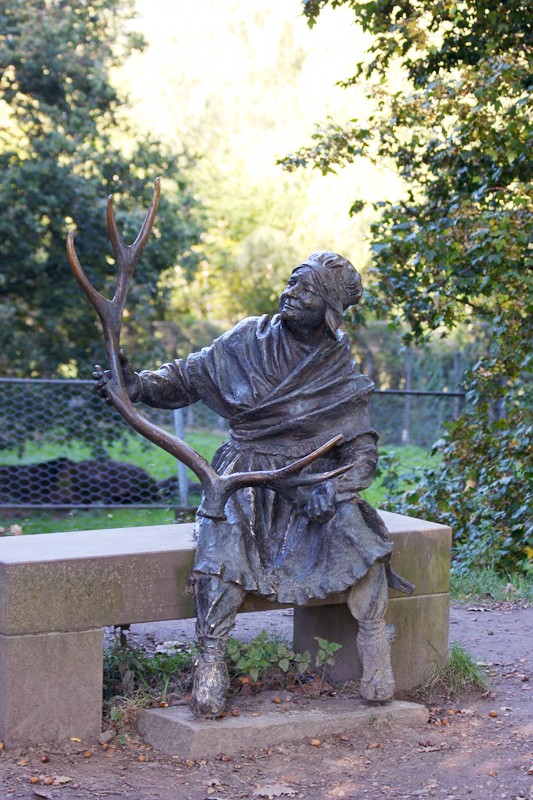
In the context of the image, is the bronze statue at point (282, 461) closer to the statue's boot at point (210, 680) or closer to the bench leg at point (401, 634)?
the statue's boot at point (210, 680)

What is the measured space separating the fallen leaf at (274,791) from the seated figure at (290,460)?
41 cm

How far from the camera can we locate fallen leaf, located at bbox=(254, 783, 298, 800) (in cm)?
383

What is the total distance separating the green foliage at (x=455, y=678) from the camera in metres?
4.95

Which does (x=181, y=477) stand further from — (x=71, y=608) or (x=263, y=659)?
(x=71, y=608)

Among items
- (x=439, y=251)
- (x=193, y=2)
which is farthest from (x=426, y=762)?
(x=193, y=2)

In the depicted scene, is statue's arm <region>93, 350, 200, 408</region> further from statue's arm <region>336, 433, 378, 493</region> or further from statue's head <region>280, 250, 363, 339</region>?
statue's arm <region>336, 433, 378, 493</region>

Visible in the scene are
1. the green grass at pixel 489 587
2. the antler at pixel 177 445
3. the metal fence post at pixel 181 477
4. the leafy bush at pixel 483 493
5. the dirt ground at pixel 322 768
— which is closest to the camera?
the dirt ground at pixel 322 768

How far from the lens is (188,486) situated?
36.2 ft

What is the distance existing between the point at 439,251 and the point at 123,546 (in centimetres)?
382

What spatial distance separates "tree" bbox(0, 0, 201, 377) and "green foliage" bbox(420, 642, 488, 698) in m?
7.39

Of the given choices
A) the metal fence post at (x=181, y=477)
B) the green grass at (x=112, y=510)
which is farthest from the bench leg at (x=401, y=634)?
the metal fence post at (x=181, y=477)

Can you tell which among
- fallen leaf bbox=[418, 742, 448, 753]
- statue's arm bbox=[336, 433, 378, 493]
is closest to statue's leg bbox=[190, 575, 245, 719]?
statue's arm bbox=[336, 433, 378, 493]

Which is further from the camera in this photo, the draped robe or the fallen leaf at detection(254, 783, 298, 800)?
the draped robe

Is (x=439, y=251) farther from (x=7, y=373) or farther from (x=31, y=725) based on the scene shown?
(x=7, y=373)
